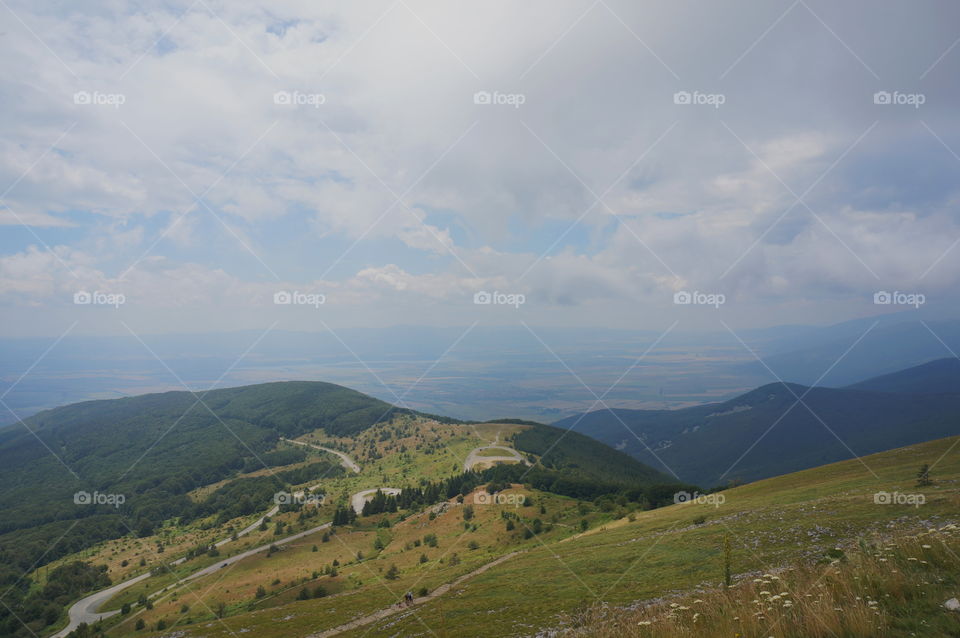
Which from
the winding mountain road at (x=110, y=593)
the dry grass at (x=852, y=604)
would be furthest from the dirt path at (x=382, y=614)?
the winding mountain road at (x=110, y=593)

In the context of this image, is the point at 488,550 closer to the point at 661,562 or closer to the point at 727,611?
the point at 661,562

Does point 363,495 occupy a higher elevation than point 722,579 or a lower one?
lower

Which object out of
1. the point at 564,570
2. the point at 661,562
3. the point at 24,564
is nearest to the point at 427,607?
the point at 564,570

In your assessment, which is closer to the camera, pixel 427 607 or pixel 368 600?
pixel 427 607

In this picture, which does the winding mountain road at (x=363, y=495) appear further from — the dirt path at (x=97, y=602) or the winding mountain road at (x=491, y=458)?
the dirt path at (x=97, y=602)

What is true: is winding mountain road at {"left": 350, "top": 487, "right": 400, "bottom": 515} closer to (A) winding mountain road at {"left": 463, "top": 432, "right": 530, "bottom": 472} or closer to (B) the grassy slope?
(A) winding mountain road at {"left": 463, "top": 432, "right": 530, "bottom": 472}

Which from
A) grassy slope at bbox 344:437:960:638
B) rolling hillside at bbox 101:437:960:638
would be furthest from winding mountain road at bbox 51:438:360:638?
grassy slope at bbox 344:437:960:638

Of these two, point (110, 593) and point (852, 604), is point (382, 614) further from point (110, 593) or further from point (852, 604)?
point (110, 593)

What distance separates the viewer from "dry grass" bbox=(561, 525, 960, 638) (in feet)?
26.3

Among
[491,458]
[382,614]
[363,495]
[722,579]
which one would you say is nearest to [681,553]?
[722,579]

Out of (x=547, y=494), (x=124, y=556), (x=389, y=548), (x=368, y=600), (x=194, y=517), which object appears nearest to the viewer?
(x=368, y=600)

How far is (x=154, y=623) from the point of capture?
69812 millimetres

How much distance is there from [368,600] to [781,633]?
4047cm

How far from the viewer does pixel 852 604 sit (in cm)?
905
